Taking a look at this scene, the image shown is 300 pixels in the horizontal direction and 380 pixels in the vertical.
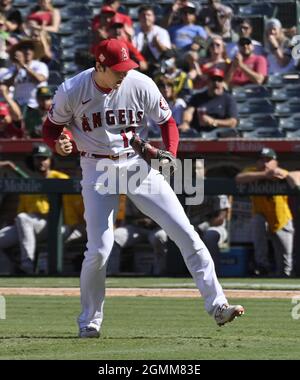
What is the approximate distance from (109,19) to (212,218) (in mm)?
4055

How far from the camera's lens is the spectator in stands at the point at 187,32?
627 inches

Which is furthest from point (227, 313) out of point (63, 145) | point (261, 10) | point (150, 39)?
point (261, 10)

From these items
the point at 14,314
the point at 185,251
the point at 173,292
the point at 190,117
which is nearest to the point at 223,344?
the point at 185,251

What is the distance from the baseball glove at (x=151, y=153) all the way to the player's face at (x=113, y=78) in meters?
0.37

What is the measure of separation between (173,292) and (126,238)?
104 inches

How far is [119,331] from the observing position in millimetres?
7426

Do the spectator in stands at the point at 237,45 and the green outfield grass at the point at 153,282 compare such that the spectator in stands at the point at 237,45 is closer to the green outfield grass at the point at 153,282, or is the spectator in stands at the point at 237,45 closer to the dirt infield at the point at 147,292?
the green outfield grass at the point at 153,282

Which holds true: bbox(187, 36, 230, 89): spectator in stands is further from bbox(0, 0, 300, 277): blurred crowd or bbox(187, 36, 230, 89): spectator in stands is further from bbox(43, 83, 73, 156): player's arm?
bbox(43, 83, 73, 156): player's arm

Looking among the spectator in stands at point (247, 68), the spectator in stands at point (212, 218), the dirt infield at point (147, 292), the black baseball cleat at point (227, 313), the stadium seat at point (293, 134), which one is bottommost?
the dirt infield at point (147, 292)

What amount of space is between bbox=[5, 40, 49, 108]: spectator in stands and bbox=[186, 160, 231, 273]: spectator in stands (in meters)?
3.08

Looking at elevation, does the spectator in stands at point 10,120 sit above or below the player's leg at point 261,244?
above

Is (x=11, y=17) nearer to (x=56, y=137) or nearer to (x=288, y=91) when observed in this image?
(x=288, y=91)

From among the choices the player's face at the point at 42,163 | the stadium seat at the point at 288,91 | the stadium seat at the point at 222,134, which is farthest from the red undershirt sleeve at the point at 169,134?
the stadium seat at the point at 288,91

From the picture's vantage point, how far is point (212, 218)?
44.2 ft
